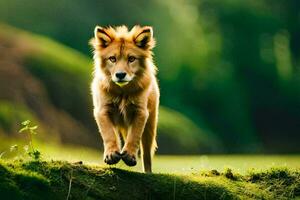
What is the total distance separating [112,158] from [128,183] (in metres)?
0.53

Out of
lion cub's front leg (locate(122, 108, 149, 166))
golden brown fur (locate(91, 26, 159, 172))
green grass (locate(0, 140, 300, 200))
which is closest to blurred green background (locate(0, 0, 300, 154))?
golden brown fur (locate(91, 26, 159, 172))

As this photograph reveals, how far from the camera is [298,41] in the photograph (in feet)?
146

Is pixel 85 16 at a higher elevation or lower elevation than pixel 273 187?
higher

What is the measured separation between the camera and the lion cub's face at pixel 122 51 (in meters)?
8.98

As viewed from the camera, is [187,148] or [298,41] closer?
[187,148]

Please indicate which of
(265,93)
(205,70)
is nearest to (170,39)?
(205,70)

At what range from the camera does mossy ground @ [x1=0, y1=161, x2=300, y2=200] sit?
272 inches

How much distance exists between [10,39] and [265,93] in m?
14.9

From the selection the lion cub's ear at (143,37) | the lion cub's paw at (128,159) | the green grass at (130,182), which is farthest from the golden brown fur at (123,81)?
the green grass at (130,182)

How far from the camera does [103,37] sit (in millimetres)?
9211

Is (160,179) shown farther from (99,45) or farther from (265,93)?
(265,93)

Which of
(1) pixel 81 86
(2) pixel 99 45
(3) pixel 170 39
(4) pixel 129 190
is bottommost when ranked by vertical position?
(4) pixel 129 190

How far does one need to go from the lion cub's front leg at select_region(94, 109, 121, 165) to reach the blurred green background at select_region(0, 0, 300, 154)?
610 inches

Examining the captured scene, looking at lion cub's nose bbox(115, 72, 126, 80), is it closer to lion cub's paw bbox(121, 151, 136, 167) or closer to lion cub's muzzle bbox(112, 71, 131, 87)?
lion cub's muzzle bbox(112, 71, 131, 87)
